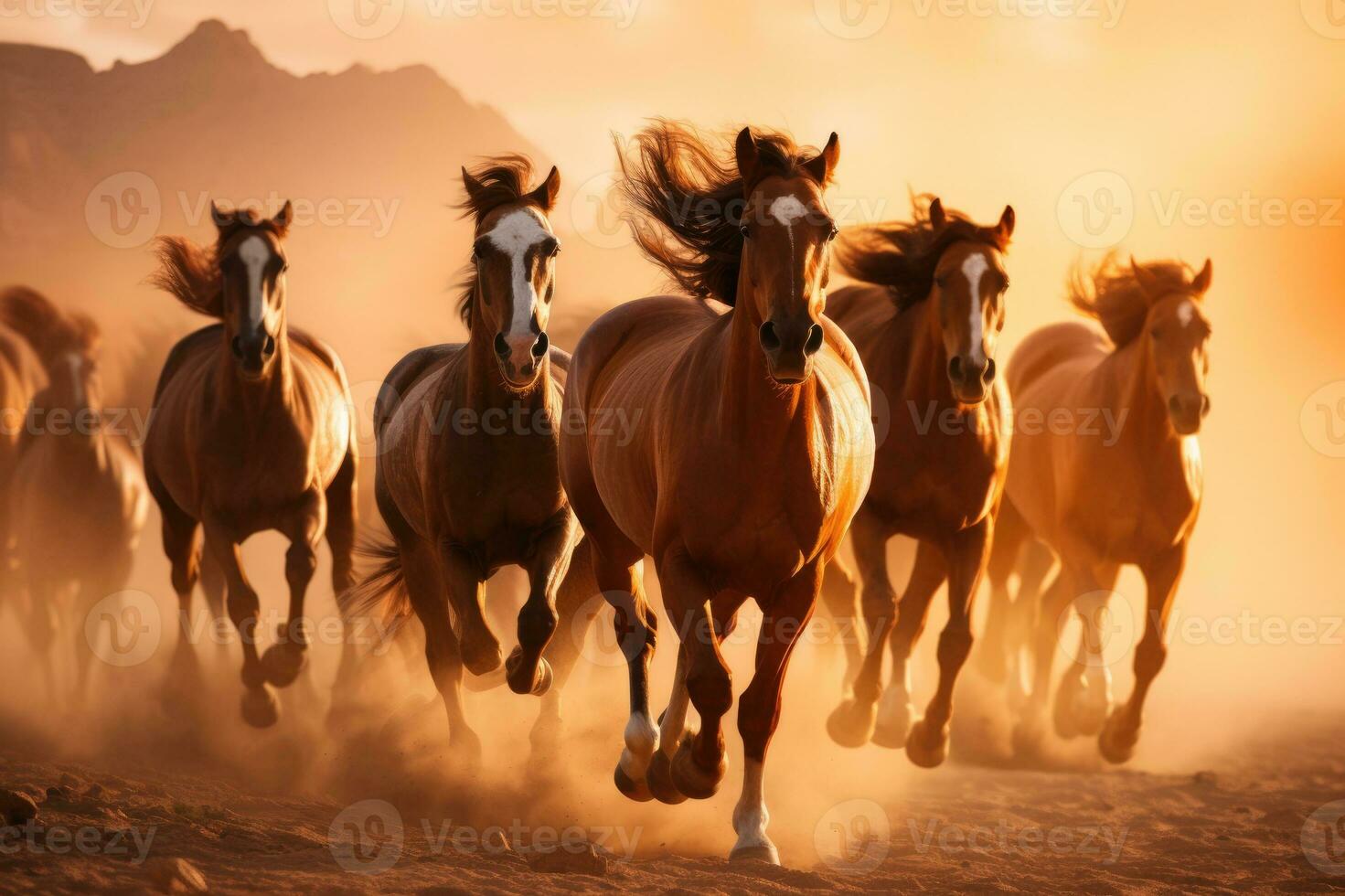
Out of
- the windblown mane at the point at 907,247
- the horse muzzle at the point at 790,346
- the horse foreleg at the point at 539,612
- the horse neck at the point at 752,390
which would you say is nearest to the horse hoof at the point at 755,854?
the horse neck at the point at 752,390

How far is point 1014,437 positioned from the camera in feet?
35.9

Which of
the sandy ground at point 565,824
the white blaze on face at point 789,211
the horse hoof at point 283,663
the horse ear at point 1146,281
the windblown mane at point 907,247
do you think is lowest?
the sandy ground at point 565,824

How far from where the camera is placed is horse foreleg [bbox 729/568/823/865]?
589 centimetres

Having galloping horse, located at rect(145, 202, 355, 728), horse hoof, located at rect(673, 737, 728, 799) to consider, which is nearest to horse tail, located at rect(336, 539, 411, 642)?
galloping horse, located at rect(145, 202, 355, 728)

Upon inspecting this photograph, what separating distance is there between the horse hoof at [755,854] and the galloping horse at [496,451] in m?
1.61

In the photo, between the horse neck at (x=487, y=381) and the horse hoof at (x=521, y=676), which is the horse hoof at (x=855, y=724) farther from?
the horse neck at (x=487, y=381)

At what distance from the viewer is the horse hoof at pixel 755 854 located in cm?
581

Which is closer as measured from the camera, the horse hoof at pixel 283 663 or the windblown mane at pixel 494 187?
the windblown mane at pixel 494 187

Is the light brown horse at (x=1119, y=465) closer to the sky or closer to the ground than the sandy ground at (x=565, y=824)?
closer to the sky

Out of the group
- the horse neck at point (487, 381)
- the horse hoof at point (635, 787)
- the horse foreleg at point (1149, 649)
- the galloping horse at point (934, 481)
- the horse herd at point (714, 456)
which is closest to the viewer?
the horse herd at point (714, 456)

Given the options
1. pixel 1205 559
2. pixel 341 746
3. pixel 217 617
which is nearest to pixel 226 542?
pixel 341 746

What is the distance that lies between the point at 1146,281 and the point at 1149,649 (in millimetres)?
2247

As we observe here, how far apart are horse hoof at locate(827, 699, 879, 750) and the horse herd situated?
0.5 inches

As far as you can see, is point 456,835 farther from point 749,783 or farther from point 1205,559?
point 1205,559
